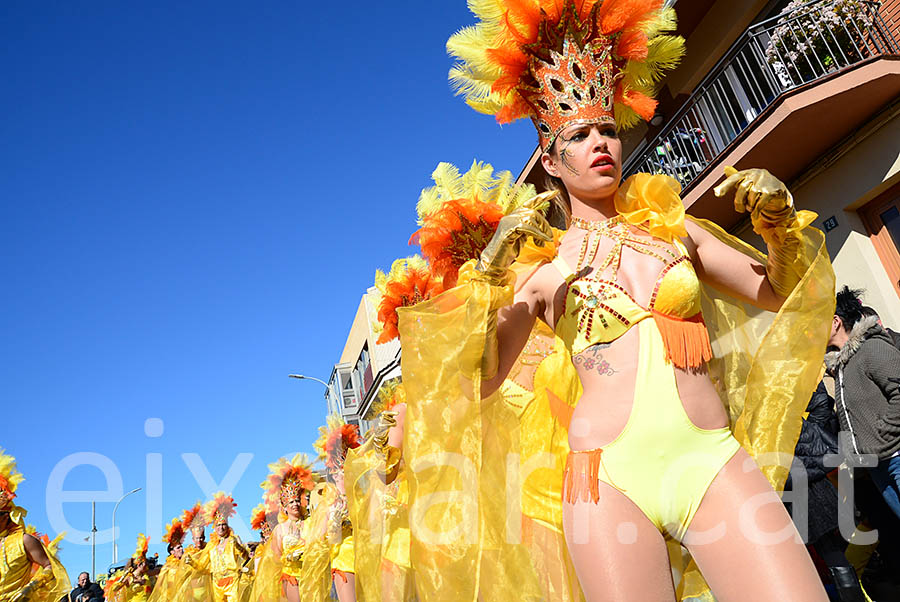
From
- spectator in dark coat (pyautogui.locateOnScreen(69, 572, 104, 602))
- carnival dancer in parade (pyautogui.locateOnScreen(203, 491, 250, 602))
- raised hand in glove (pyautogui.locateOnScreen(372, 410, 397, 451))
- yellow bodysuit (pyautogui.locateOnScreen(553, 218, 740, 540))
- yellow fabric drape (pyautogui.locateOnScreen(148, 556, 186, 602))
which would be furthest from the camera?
spectator in dark coat (pyautogui.locateOnScreen(69, 572, 104, 602))

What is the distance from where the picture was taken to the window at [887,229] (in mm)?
7953

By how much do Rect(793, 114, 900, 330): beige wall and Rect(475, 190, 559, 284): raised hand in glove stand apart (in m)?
7.10

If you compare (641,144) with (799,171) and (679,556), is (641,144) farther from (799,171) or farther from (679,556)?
(679,556)

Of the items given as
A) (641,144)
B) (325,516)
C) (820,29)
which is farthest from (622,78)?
(641,144)

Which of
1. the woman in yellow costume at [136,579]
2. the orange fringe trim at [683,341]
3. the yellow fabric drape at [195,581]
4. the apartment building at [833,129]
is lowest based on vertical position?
the orange fringe trim at [683,341]

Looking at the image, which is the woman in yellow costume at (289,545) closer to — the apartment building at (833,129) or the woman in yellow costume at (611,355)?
the woman in yellow costume at (611,355)

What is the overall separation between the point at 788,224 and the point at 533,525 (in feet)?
4.51

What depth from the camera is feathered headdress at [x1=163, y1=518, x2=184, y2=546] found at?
1450cm

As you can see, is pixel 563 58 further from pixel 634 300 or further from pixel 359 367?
pixel 359 367

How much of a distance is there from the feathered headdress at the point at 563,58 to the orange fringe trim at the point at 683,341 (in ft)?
2.66

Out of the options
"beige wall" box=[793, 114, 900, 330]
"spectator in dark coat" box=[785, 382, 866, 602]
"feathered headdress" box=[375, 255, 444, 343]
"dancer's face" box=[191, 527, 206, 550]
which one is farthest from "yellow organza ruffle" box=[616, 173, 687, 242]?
"dancer's face" box=[191, 527, 206, 550]

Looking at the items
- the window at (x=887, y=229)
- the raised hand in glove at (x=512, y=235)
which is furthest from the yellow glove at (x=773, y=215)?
the window at (x=887, y=229)

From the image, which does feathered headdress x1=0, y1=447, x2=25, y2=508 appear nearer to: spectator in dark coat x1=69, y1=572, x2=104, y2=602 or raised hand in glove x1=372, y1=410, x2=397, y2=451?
raised hand in glove x1=372, y1=410, x2=397, y2=451

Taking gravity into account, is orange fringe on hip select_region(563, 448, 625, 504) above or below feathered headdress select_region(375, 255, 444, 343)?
below
